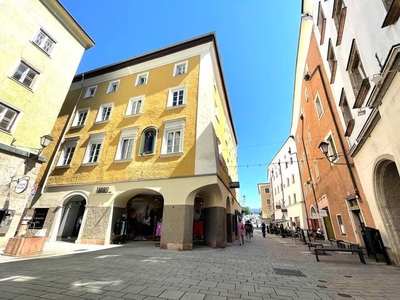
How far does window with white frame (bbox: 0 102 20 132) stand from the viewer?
10.3 meters

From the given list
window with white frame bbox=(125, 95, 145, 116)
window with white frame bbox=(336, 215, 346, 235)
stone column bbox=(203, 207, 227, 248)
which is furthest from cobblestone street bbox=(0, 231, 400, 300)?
window with white frame bbox=(125, 95, 145, 116)

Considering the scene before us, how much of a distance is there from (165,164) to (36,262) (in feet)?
23.7

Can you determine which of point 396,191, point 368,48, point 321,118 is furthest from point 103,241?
point 321,118

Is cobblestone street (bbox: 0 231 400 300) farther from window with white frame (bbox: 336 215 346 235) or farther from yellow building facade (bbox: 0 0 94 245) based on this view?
window with white frame (bbox: 336 215 346 235)

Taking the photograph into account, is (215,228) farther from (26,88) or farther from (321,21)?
(321,21)

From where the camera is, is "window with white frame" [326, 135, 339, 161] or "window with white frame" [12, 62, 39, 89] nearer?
"window with white frame" [12, 62, 39, 89]

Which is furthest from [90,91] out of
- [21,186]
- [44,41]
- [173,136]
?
[173,136]

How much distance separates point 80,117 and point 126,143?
635cm

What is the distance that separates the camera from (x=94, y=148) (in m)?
14.8

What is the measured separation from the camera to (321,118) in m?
14.8

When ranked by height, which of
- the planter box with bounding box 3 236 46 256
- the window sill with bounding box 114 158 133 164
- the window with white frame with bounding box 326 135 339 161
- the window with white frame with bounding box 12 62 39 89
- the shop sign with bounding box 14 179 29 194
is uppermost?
the window with white frame with bounding box 12 62 39 89

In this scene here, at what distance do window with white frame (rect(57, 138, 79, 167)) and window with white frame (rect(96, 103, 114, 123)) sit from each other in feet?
7.99

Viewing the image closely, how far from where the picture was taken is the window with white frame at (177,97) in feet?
46.0

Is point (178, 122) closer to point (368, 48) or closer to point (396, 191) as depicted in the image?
point (368, 48)
